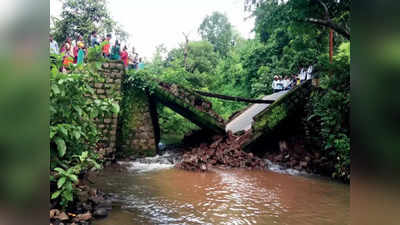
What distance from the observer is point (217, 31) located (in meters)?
35.7

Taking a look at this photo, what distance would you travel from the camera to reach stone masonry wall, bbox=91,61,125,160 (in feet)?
27.0

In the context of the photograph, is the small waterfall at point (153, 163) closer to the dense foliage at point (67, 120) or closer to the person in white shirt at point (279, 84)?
the dense foliage at point (67, 120)

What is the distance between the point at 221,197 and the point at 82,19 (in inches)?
746

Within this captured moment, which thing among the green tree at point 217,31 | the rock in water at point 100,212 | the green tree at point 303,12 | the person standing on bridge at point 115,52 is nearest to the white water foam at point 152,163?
the rock in water at point 100,212

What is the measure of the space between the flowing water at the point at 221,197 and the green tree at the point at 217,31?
28.5 m

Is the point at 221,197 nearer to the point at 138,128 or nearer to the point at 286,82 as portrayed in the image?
the point at 138,128

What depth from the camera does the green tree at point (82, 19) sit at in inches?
723

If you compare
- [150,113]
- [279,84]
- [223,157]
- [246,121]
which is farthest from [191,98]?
[279,84]

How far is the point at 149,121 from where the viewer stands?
30.3 feet

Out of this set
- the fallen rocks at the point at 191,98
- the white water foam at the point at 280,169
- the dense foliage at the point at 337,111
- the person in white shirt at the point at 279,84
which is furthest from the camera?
the person in white shirt at the point at 279,84

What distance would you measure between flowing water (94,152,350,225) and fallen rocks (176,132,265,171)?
1.46 ft
